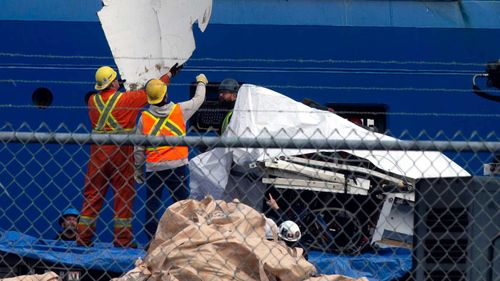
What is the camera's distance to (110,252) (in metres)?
9.09

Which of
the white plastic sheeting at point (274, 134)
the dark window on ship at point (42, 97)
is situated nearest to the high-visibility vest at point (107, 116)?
the white plastic sheeting at point (274, 134)

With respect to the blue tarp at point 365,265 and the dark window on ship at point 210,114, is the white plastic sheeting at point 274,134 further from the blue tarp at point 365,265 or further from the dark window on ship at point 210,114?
the dark window on ship at point 210,114

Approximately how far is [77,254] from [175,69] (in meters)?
3.41

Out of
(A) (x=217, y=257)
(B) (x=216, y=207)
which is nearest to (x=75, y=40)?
(B) (x=216, y=207)

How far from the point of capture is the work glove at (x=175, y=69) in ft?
39.8

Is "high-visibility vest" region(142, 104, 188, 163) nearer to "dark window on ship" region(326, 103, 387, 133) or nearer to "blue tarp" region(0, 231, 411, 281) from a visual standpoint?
"blue tarp" region(0, 231, 411, 281)

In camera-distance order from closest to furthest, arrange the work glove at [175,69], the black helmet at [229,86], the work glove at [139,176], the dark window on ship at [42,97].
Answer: the work glove at [139,176], the black helmet at [229,86], the work glove at [175,69], the dark window on ship at [42,97]

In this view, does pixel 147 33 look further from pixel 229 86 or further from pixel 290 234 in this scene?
pixel 290 234

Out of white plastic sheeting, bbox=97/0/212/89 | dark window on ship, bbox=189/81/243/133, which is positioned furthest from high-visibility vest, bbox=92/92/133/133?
white plastic sheeting, bbox=97/0/212/89

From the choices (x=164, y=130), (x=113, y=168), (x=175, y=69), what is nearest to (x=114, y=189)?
(x=113, y=168)

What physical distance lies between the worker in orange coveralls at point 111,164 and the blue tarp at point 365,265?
5.14ft

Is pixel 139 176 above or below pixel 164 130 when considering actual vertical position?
below

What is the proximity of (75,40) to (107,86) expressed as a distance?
7.37ft

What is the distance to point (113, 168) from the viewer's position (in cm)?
1028
